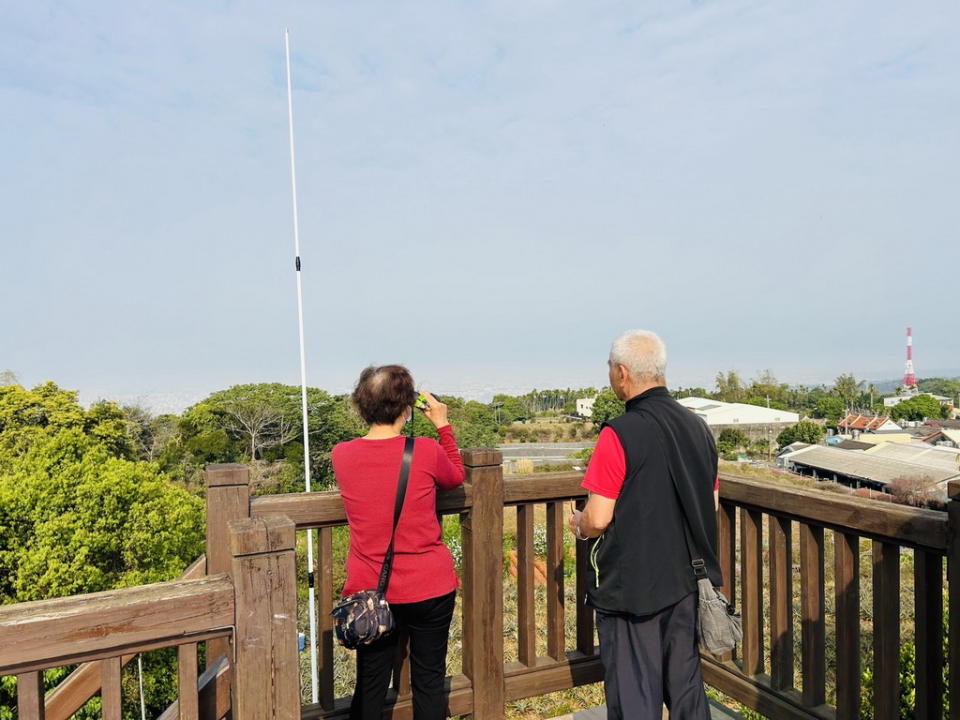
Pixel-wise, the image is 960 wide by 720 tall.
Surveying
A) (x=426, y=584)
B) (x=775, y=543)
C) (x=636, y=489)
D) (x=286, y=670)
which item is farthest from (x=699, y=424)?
(x=286, y=670)

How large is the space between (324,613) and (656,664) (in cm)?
118

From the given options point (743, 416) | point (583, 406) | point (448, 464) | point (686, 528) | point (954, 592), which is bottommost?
point (583, 406)

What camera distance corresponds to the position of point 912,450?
44938 mm

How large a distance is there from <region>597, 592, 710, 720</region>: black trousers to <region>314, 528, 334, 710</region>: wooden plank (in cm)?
99

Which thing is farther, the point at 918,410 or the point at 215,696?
the point at 918,410

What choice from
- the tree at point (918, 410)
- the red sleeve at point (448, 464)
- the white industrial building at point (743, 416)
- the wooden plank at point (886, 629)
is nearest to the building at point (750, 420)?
the white industrial building at point (743, 416)

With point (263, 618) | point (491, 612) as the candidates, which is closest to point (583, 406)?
point (491, 612)

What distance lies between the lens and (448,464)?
2.31 meters

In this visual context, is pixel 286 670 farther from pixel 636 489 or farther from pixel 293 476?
pixel 293 476

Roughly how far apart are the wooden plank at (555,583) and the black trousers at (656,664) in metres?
0.65

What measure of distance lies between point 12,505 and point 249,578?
10.8 metres

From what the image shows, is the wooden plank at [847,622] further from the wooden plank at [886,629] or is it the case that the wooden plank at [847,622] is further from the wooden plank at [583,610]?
the wooden plank at [583,610]

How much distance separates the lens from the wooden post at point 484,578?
2727 millimetres

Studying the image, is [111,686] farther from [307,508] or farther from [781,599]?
[781,599]
